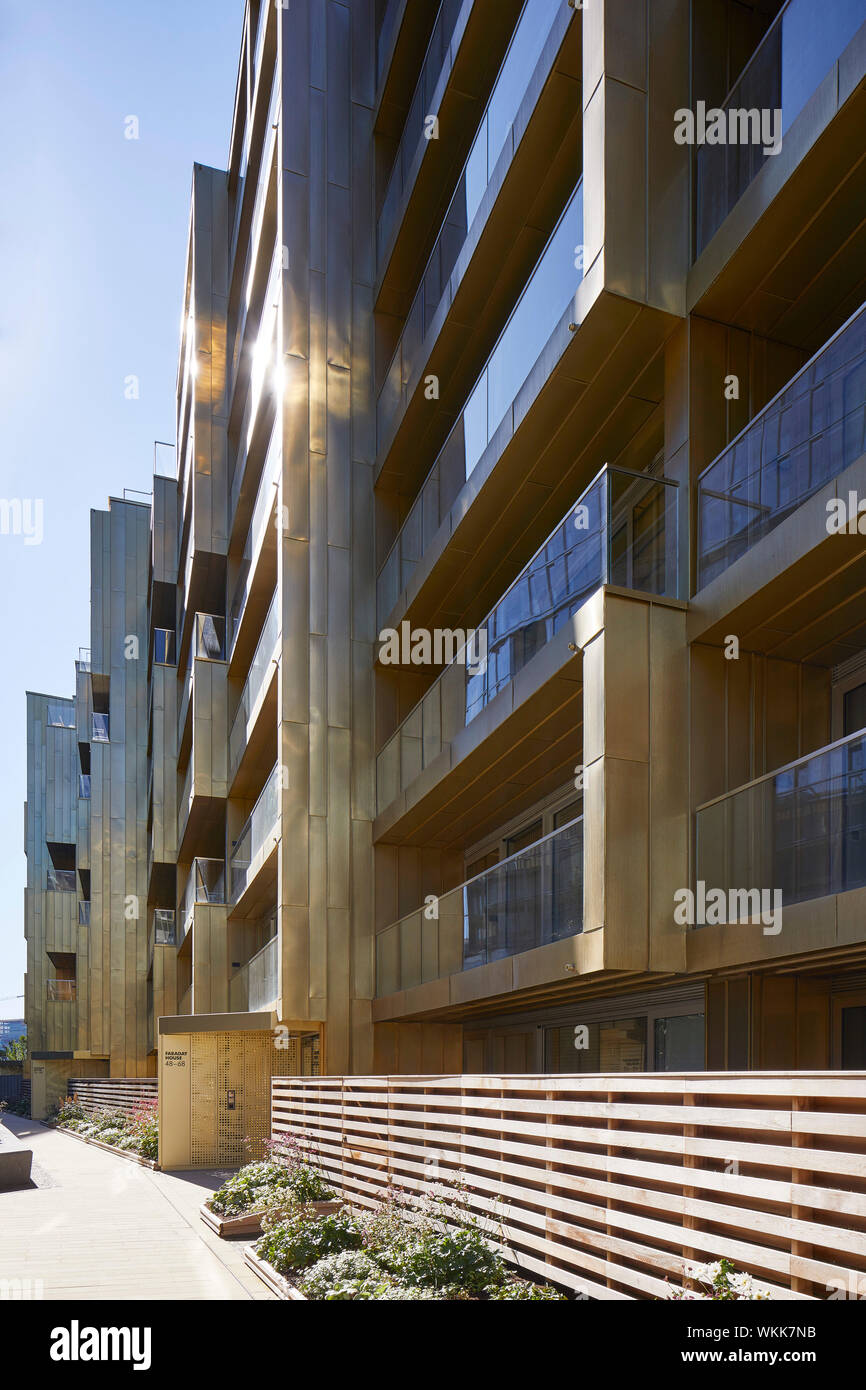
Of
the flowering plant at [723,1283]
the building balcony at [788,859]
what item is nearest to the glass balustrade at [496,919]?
the building balcony at [788,859]

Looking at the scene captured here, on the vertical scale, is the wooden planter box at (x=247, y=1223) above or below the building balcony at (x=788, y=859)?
below

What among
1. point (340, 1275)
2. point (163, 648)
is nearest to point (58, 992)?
point (163, 648)

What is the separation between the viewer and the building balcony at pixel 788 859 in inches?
315

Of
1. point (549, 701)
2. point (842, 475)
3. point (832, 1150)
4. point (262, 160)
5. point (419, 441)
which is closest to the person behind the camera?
point (832, 1150)

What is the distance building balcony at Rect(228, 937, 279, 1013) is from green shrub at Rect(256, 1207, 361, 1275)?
8.57 m

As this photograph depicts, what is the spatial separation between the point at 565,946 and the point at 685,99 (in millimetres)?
8651

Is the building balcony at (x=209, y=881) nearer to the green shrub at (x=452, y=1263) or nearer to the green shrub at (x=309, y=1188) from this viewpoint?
the green shrub at (x=309, y=1188)

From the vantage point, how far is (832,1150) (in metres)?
5.21

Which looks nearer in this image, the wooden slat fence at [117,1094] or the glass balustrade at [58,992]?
the wooden slat fence at [117,1094]

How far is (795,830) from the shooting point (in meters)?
8.77

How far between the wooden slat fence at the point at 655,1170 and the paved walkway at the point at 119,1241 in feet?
7.13

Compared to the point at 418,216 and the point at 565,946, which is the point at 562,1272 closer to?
the point at 565,946

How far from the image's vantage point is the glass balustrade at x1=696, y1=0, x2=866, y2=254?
903cm
